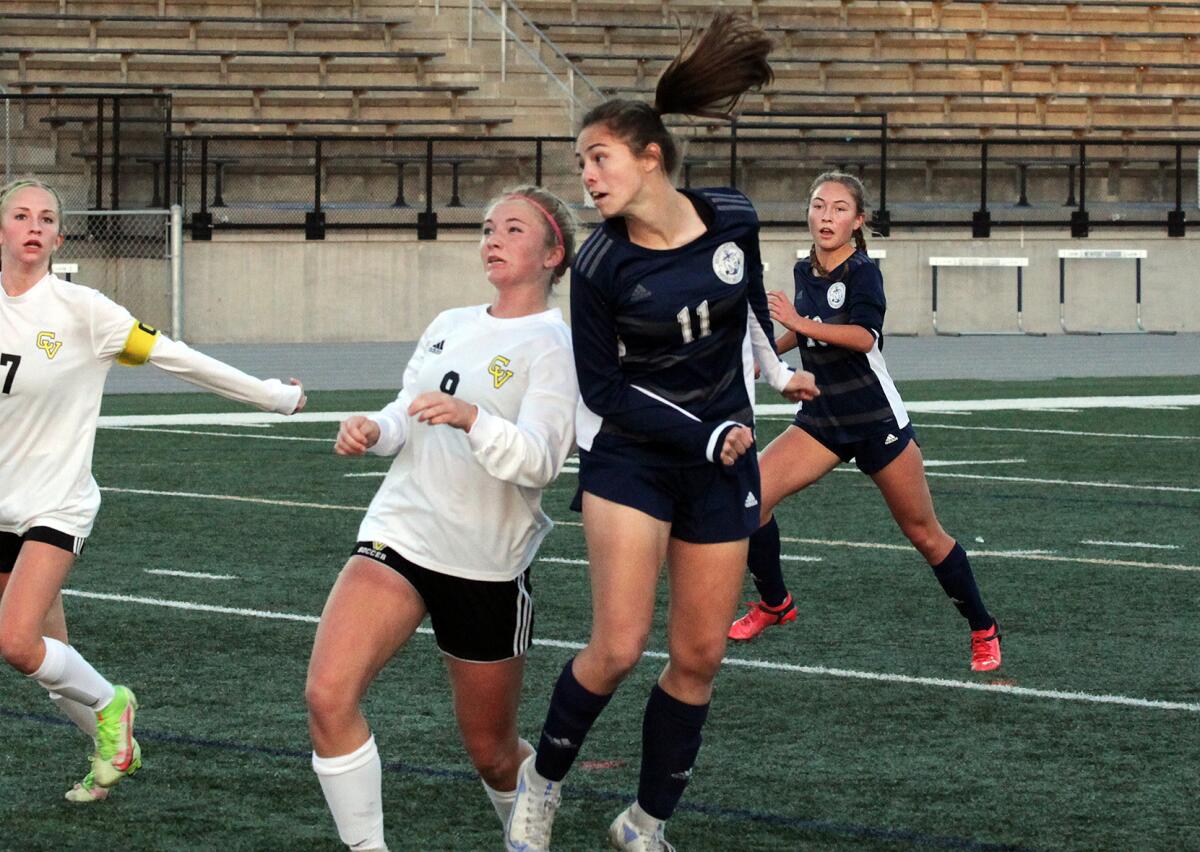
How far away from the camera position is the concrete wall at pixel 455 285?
24.1m

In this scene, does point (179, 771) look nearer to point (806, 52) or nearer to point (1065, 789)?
point (1065, 789)

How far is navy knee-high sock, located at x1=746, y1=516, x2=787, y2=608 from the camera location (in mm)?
7734

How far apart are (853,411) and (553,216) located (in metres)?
2.73

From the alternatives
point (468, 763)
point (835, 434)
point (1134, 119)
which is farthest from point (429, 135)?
point (468, 763)

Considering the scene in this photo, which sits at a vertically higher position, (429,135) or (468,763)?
(429,135)

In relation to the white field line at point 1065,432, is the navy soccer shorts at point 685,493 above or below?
above

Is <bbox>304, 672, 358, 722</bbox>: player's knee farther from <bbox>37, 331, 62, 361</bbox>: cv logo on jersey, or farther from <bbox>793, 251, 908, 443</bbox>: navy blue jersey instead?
<bbox>793, 251, 908, 443</bbox>: navy blue jersey

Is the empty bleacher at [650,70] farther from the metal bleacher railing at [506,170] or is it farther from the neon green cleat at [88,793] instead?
the neon green cleat at [88,793]

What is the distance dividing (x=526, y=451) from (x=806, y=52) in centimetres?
2590

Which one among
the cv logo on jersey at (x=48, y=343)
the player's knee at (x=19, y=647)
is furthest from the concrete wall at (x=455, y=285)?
the player's knee at (x=19, y=647)

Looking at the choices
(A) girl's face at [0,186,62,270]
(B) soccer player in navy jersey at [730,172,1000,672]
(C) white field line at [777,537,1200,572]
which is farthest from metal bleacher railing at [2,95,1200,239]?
(A) girl's face at [0,186,62,270]

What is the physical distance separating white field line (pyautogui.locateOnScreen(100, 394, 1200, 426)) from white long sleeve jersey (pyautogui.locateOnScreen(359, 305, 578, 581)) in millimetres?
10083

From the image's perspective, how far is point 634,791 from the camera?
18.2 feet

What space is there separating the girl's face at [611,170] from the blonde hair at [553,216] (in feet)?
0.74
